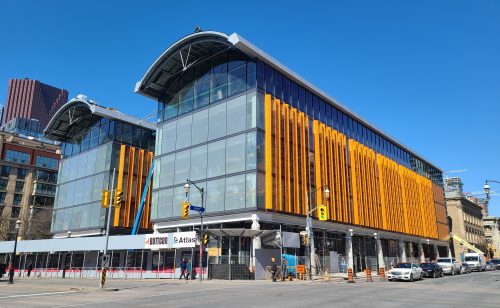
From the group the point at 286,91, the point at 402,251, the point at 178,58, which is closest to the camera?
the point at 286,91

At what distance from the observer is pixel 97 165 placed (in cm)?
5822

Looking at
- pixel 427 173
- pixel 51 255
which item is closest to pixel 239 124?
pixel 51 255

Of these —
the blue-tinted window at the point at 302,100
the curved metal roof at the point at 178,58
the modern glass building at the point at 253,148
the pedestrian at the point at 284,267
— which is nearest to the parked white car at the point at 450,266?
the modern glass building at the point at 253,148

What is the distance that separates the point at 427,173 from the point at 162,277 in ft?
210

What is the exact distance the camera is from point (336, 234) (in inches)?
2010

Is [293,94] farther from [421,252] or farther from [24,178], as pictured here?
[24,178]

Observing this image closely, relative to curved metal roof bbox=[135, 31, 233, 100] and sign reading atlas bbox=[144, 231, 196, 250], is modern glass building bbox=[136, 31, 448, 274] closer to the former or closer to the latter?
curved metal roof bbox=[135, 31, 233, 100]

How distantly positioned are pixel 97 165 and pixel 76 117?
1093cm

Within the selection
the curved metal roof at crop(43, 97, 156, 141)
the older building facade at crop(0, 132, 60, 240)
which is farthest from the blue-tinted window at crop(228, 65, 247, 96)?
the older building facade at crop(0, 132, 60, 240)

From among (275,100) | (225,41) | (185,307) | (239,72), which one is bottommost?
(185,307)

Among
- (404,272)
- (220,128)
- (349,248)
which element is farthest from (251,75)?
(349,248)

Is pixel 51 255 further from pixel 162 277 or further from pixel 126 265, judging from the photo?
pixel 162 277

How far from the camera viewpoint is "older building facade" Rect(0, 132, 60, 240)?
315 feet

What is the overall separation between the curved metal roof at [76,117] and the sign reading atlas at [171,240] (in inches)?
906
